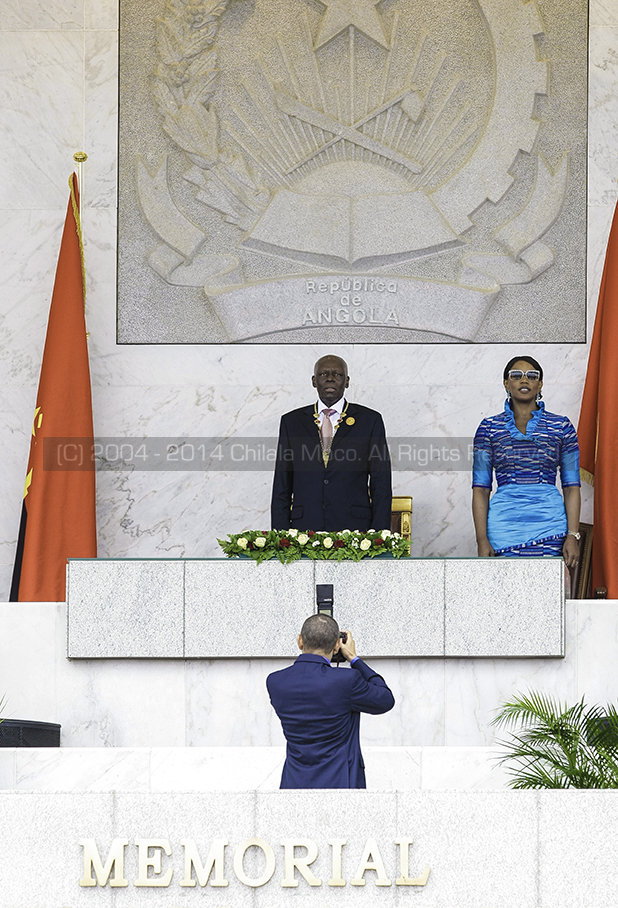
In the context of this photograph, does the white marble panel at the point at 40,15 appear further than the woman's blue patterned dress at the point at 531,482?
Yes

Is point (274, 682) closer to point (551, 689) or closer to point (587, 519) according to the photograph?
point (551, 689)

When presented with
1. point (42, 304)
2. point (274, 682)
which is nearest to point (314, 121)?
point (42, 304)

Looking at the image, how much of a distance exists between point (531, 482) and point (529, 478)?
0.03 metres

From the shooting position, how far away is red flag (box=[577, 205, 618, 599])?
8.93 meters

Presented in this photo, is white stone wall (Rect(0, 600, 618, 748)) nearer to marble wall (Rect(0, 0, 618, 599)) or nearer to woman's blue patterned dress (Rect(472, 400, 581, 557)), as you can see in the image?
woman's blue patterned dress (Rect(472, 400, 581, 557))

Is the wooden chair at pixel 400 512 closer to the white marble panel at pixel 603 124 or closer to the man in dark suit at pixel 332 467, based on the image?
the man in dark suit at pixel 332 467

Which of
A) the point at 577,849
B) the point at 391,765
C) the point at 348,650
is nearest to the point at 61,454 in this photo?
the point at 391,765

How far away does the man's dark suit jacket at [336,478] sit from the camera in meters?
8.06

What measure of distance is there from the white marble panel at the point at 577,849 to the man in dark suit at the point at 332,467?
300cm

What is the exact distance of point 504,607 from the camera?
743 centimetres

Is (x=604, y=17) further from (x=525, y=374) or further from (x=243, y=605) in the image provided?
(x=243, y=605)

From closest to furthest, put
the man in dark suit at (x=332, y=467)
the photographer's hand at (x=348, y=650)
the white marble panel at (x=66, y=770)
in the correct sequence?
the photographer's hand at (x=348, y=650) → the white marble panel at (x=66, y=770) → the man in dark suit at (x=332, y=467)

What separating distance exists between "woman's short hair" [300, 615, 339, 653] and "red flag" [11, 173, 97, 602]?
3.97m

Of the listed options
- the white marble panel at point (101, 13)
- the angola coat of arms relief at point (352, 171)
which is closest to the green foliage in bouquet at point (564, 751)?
the angola coat of arms relief at point (352, 171)
